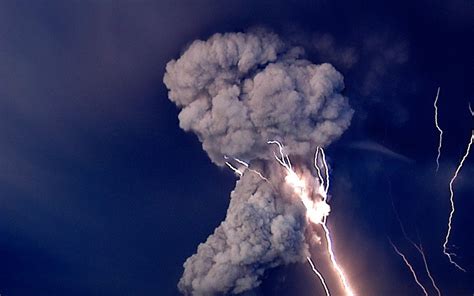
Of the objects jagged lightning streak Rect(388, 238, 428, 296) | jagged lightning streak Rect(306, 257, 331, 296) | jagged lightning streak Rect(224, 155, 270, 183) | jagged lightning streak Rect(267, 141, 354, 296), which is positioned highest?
jagged lightning streak Rect(224, 155, 270, 183)

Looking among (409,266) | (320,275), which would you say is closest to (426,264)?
(409,266)

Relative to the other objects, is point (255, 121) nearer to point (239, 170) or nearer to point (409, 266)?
point (239, 170)

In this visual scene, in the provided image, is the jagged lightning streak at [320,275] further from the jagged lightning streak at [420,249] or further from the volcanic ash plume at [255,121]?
the jagged lightning streak at [420,249]

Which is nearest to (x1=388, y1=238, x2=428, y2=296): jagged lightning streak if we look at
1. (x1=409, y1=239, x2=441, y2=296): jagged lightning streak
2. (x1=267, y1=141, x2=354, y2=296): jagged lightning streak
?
(x1=409, y1=239, x2=441, y2=296): jagged lightning streak

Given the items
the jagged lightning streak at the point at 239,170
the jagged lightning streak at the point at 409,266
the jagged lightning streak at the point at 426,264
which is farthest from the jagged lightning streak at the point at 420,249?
the jagged lightning streak at the point at 239,170

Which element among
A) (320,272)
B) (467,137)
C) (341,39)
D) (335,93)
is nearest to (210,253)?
(320,272)

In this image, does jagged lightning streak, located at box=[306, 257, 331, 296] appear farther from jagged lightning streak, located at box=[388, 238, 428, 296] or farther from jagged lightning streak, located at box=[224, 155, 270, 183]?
jagged lightning streak, located at box=[224, 155, 270, 183]

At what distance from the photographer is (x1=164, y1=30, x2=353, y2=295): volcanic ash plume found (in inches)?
556

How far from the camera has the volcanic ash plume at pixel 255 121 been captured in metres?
14.1

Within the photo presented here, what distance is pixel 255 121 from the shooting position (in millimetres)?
14414

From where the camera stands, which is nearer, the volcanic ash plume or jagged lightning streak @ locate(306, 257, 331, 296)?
the volcanic ash plume

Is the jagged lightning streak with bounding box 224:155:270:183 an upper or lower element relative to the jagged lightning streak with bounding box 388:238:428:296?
upper

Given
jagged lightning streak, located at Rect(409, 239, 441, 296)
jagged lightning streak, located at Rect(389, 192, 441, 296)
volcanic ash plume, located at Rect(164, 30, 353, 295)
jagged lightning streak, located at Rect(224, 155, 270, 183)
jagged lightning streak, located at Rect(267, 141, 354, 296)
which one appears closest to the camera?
A: volcanic ash plume, located at Rect(164, 30, 353, 295)

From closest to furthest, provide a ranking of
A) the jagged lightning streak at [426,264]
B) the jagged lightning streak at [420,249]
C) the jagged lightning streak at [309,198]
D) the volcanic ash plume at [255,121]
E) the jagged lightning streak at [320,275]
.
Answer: the volcanic ash plume at [255,121]
the jagged lightning streak at [309,198]
the jagged lightning streak at [320,275]
the jagged lightning streak at [420,249]
the jagged lightning streak at [426,264]
